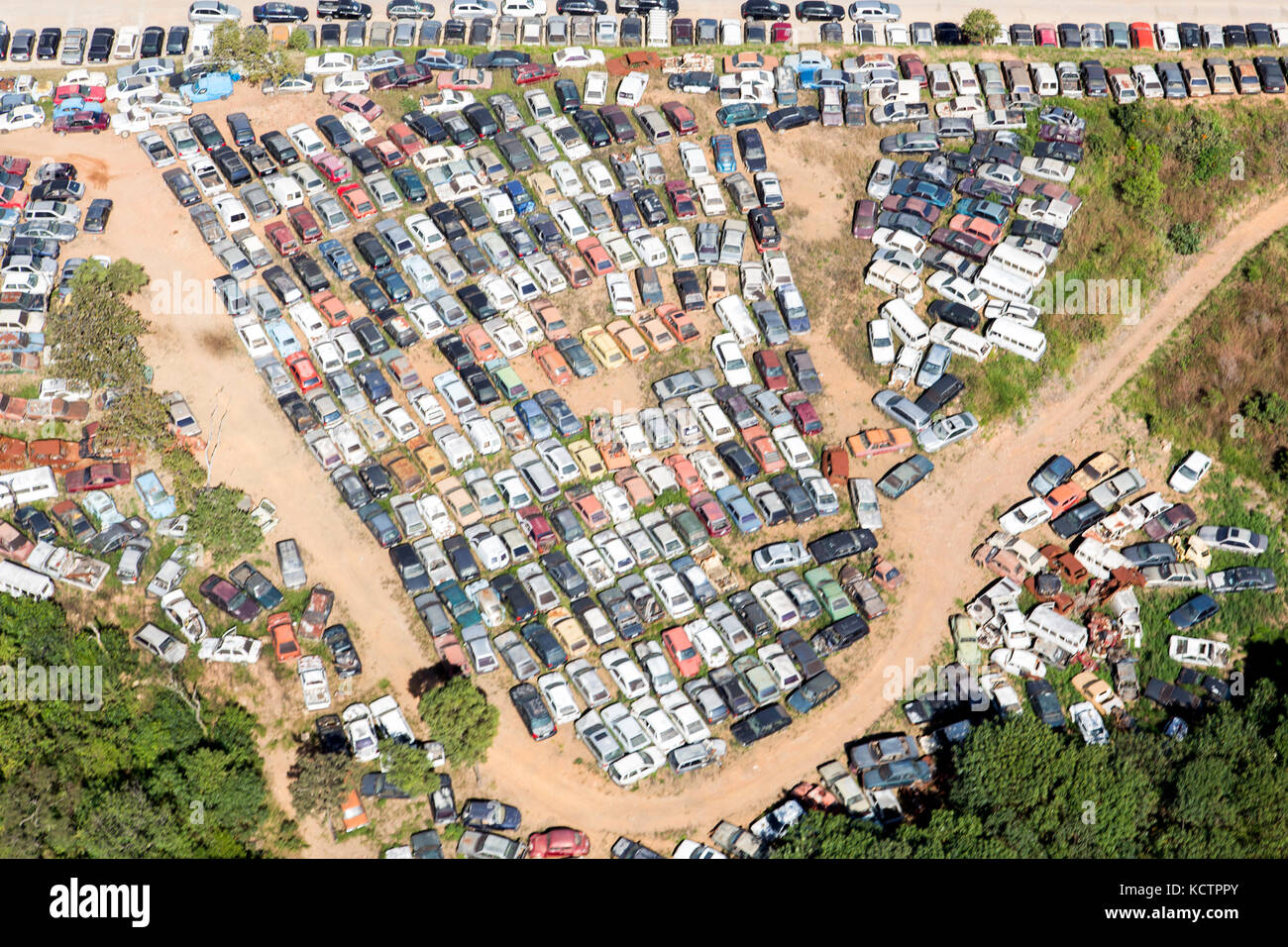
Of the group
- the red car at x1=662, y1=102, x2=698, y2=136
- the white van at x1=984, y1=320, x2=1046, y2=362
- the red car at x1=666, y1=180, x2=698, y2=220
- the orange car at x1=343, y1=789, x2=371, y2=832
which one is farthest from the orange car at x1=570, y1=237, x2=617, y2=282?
the orange car at x1=343, y1=789, x2=371, y2=832

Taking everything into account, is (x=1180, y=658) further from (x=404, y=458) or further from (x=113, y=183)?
(x=113, y=183)

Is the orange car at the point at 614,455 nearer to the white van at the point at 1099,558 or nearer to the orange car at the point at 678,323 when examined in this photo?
the orange car at the point at 678,323

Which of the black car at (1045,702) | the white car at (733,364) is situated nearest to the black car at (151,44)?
the white car at (733,364)

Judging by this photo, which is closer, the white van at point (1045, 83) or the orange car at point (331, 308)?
the orange car at point (331, 308)

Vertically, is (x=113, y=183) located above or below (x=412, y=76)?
below

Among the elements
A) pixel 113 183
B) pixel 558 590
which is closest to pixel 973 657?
pixel 558 590

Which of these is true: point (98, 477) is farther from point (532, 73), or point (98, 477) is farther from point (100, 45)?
point (532, 73)
